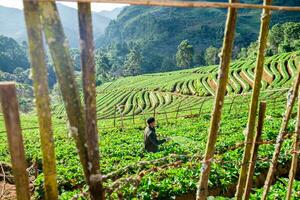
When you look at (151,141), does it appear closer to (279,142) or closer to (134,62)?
(279,142)

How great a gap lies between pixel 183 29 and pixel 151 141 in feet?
513

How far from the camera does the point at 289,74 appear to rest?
5212 cm

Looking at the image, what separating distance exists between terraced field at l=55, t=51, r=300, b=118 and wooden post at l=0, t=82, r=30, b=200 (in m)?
45.6

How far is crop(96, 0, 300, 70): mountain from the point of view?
465 feet

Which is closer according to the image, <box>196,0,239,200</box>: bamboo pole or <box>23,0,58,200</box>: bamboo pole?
<box>23,0,58,200</box>: bamboo pole

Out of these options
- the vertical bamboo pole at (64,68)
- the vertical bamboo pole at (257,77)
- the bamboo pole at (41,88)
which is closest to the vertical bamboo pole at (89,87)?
the vertical bamboo pole at (64,68)

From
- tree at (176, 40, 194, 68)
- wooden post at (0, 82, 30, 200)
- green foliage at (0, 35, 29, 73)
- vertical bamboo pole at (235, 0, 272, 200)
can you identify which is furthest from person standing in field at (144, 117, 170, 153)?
green foliage at (0, 35, 29, 73)

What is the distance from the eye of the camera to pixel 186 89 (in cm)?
6078

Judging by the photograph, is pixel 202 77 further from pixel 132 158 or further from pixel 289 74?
pixel 132 158

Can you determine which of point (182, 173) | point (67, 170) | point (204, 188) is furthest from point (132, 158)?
point (204, 188)

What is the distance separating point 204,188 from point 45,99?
1470 mm

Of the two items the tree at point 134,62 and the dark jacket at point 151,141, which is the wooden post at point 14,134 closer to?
the dark jacket at point 151,141

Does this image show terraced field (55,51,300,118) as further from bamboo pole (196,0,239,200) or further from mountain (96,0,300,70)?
mountain (96,0,300,70)

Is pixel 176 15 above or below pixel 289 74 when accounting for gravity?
above
